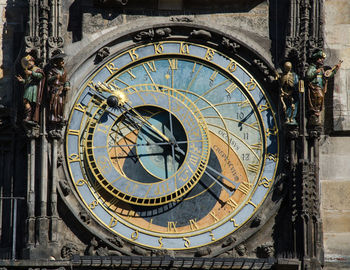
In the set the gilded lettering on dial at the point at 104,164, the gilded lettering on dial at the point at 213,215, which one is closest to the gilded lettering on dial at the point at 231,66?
the gilded lettering on dial at the point at 213,215

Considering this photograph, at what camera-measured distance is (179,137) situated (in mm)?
19859

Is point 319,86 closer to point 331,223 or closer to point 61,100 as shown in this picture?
point 331,223

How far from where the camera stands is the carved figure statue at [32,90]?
63.9ft

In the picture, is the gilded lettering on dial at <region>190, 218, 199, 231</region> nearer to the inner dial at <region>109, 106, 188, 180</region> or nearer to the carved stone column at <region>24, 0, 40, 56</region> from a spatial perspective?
the inner dial at <region>109, 106, 188, 180</region>

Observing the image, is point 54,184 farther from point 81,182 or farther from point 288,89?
point 288,89

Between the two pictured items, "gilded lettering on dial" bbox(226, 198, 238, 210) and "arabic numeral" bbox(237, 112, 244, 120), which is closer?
"gilded lettering on dial" bbox(226, 198, 238, 210)

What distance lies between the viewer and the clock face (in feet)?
64.0

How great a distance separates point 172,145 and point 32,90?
2013 mm

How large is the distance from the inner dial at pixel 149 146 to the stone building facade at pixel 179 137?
30 mm

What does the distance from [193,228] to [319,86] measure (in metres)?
2.56

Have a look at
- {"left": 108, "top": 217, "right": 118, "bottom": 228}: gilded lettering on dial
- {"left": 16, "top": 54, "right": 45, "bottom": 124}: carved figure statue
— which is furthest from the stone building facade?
{"left": 16, "top": 54, "right": 45, "bottom": 124}: carved figure statue

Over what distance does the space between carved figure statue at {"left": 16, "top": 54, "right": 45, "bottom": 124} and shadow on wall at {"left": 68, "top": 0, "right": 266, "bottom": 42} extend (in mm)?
866

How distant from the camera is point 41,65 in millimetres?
19719

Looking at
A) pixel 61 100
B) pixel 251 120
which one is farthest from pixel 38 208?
pixel 251 120
